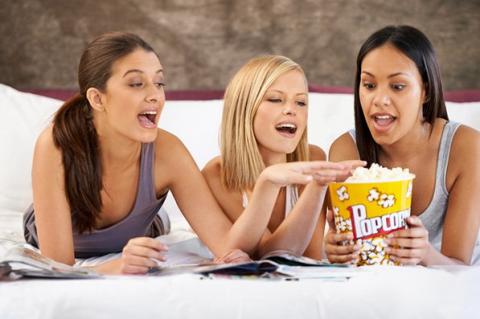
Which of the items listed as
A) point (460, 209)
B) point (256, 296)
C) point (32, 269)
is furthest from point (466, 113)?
point (32, 269)

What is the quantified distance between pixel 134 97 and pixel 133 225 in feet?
1.16

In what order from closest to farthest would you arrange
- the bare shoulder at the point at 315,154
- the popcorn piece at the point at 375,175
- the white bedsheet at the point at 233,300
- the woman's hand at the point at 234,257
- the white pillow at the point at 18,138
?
the white bedsheet at the point at 233,300
the popcorn piece at the point at 375,175
the woman's hand at the point at 234,257
the bare shoulder at the point at 315,154
the white pillow at the point at 18,138

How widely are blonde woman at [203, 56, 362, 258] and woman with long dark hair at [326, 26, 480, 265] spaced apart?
0.15 m

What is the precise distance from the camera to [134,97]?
71.3 inches

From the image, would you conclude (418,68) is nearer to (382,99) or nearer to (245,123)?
(382,99)

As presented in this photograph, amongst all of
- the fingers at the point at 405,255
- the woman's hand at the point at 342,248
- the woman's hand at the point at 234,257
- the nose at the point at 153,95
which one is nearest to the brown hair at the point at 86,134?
the nose at the point at 153,95

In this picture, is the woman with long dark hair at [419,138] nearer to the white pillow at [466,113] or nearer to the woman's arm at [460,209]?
the woman's arm at [460,209]

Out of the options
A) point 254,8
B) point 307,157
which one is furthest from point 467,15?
point 307,157

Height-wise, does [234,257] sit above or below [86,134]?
below

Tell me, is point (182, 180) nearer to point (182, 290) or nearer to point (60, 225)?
point (60, 225)

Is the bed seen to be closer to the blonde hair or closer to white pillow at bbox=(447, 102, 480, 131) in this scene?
the blonde hair

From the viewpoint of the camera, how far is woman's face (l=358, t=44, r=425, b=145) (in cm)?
187

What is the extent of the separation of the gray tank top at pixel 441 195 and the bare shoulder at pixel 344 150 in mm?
202

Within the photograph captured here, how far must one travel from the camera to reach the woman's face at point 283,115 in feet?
6.25
